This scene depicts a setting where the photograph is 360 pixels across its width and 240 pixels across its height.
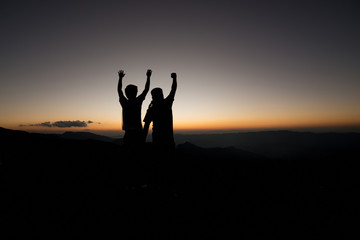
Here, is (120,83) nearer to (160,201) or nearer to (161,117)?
(161,117)

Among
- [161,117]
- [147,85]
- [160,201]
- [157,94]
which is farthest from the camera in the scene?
[147,85]

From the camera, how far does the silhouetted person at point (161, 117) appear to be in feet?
17.5

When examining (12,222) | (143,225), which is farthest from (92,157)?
(143,225)

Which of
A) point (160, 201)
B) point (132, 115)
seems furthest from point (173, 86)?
point (160, 201)

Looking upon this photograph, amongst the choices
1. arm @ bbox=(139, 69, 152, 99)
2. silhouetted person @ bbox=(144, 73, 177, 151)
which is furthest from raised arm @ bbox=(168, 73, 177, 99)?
arm @ bbox=(139, 69, 152, 99)

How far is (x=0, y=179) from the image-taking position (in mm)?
4691

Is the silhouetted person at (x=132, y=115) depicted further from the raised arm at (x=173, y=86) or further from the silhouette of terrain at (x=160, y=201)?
the raised arm at (x=173, y=86)

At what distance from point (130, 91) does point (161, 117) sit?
130 centimetres

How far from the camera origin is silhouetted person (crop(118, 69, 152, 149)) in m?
5.39

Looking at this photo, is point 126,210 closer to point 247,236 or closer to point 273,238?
point 247,236

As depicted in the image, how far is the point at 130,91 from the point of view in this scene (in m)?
5.39

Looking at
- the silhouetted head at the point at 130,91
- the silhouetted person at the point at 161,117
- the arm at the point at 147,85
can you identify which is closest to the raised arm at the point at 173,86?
the silhouetted person at the point at 161,117

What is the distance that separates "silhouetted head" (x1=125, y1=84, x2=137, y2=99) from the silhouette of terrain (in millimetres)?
1914

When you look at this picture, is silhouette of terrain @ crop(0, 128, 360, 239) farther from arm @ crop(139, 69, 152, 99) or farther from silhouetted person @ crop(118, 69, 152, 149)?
arm @ crop(139, 69, 152, 99)
